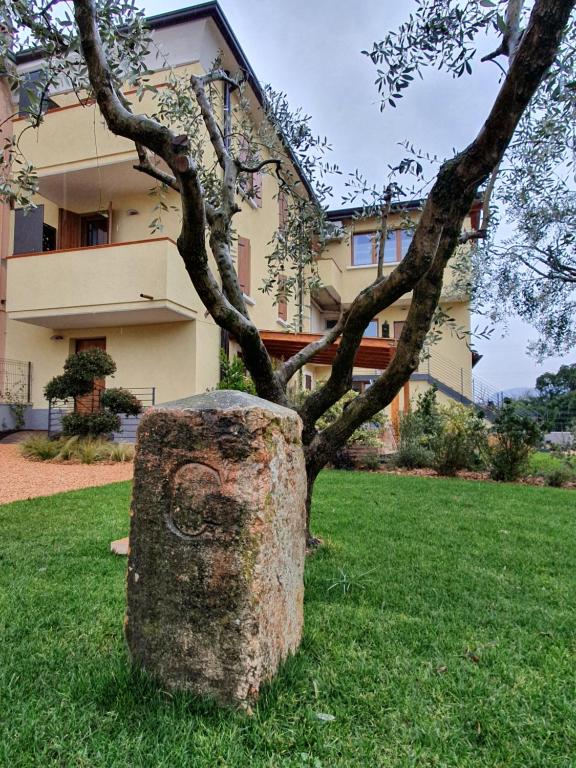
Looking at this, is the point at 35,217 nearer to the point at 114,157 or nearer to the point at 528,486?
the point at 114,157

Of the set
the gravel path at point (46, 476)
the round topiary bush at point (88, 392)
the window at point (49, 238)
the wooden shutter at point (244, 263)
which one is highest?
the window at point (49, 238)

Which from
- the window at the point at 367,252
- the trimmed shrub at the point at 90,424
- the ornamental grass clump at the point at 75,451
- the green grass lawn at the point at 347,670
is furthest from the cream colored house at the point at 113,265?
the green grass lawn at the point at 347,670

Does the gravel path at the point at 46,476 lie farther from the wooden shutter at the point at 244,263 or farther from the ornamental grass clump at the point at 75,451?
the wooden shutter at the point at 244,263

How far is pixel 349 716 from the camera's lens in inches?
73.5

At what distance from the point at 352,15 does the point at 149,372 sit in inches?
370

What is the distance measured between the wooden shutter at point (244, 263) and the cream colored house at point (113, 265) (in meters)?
0.03

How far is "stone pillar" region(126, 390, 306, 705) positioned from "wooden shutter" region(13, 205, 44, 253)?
12.8 m

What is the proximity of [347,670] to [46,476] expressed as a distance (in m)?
7.31

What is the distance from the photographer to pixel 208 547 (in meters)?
1.83

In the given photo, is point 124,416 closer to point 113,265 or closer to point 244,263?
point 113,265

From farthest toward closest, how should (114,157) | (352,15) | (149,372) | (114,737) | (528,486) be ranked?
(149,372), (114,157), (528,486), (352,15), (114,737)

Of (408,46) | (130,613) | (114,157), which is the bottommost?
(130,613)

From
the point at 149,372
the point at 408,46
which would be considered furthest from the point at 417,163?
the point at 149,372

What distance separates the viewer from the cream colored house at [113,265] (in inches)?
432
